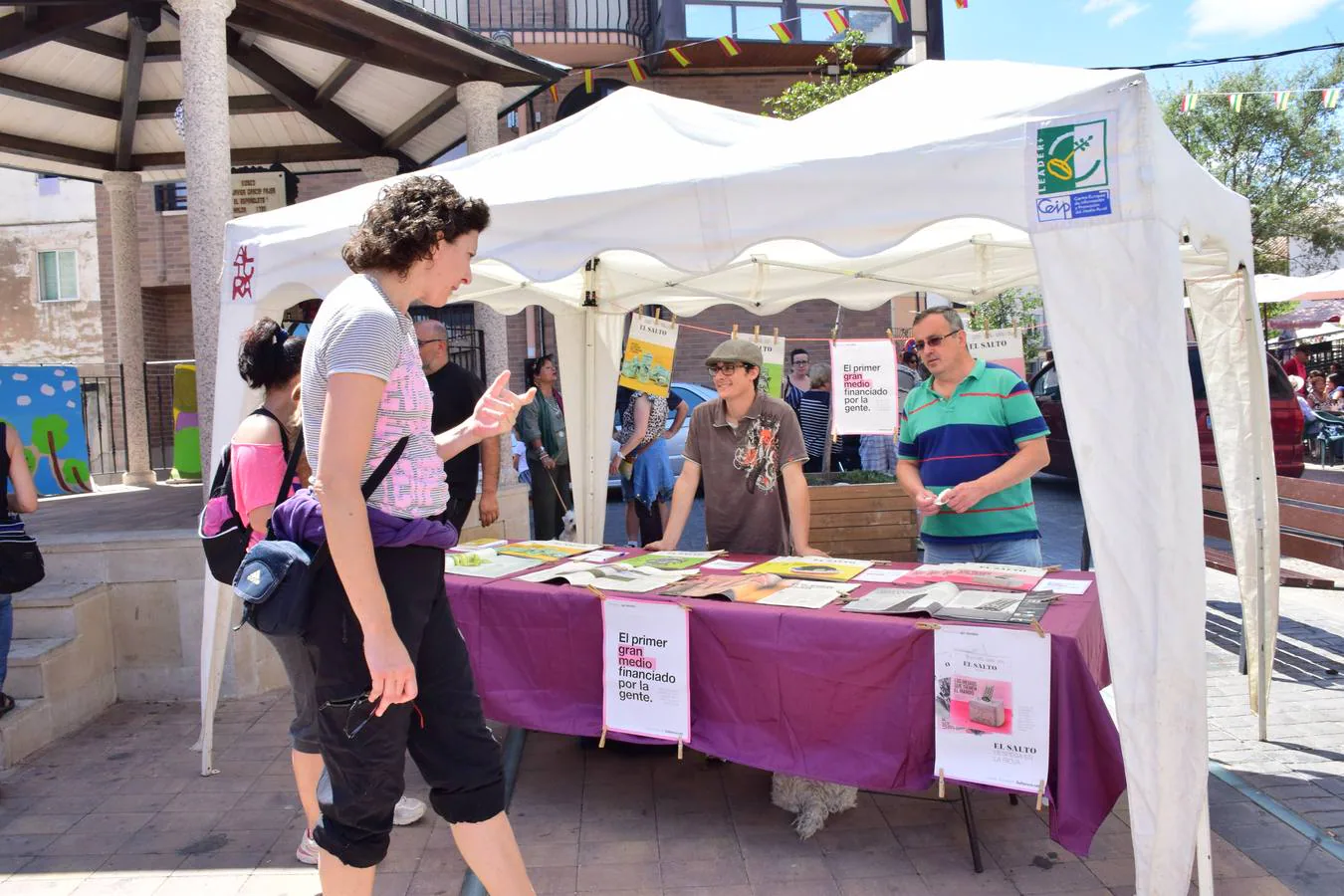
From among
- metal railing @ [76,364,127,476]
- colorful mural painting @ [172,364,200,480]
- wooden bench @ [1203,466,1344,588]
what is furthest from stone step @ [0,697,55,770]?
metal railing @ [76,364,127,476]

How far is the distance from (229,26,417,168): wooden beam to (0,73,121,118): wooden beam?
4.91 feet

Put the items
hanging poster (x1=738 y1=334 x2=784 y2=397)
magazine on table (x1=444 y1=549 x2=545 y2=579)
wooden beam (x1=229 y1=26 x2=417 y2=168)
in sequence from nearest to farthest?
magazine on table (x1=444 y1=549 x2=545 y2=579) < hanging poster (x1=738 y1=334 x2=784 y2=397) < wooden beam (x1=229 y1=26 x2=417 y2=168)

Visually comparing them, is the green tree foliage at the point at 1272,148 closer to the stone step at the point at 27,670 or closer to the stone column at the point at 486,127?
the stone column at the point at 486,127

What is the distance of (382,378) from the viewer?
193 cm

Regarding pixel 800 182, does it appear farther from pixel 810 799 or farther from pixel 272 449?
pixel 810 799

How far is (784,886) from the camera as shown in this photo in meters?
3.06

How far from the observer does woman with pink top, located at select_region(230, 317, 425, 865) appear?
2812mm

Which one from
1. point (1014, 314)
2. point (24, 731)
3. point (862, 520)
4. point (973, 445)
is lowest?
point (24, 731)

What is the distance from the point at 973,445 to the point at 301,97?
6.71 meters

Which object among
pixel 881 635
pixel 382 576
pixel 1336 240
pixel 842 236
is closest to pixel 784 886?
pixel 881 635

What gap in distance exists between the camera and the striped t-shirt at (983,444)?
3945mm

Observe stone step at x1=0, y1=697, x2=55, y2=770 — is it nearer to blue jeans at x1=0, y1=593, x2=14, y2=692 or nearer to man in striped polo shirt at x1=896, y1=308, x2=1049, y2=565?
blue jeans at x1=0, y1=593, x2=14, y2=692

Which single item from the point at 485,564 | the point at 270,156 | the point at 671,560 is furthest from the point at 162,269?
the point at 671,560

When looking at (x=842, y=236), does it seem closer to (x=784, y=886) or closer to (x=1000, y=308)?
(x=784, y=886)
